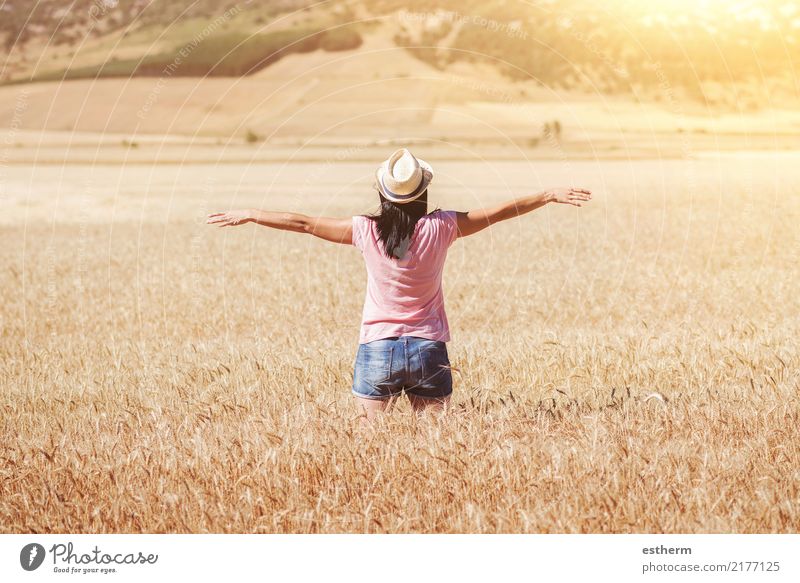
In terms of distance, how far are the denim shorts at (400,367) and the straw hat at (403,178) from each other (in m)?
0.89

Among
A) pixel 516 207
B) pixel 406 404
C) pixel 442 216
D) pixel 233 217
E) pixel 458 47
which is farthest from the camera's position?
pixel 458 47

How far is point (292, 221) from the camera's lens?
19.9 ft

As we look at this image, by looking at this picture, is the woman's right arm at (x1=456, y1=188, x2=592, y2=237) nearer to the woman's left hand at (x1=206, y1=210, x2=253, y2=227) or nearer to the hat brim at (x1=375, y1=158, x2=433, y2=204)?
the hat brim at (x1=375, y1=158, x2=433, y2=204)

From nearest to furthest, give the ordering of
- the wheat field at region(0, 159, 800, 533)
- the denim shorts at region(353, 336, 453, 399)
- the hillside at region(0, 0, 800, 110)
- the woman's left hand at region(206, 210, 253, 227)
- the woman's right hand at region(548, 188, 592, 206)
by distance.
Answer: the wheat field at region(0, 159, 800, 533) → the woman's left hand at region(206, 210, 253, 227) → the woman's right hand at region(548, 188, 592, 206) → the denim shorts at region(353, 336, 453, 399) → the hillside at region(0, 0, 800, 110)

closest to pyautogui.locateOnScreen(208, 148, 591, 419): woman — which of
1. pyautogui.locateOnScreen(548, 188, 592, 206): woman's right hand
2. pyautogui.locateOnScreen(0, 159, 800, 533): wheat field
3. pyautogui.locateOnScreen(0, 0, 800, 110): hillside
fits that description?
pyautogui.locateOnScreen(548, 188, 592, 206): woman's right hand

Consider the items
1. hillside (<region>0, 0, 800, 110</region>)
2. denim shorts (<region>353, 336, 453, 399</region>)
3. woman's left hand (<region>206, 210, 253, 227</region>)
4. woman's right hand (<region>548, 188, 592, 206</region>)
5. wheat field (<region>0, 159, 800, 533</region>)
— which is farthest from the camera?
hillside (<region>0, 0, 800, 110</region>)

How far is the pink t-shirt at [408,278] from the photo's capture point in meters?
6.21

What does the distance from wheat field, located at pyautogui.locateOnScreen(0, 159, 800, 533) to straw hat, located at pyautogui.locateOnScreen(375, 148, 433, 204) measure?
1.46m

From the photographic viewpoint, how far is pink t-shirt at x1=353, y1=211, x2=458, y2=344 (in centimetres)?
621

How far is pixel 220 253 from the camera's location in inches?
728

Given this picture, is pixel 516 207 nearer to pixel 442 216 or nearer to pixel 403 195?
pixel 442 216

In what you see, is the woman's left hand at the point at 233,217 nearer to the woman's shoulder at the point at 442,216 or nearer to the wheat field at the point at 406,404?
the woman's shoulder at the point at 442,216

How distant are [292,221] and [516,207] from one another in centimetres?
136

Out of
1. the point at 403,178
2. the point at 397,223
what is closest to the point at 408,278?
the point at 397,223
